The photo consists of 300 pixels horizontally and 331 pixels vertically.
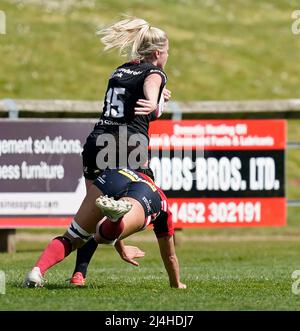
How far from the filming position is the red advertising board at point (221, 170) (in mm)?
13469

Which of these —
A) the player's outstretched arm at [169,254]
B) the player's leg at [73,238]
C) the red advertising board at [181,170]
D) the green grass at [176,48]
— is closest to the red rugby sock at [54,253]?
the player's leg at [73,238]

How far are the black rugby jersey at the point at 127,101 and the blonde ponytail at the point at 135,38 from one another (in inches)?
4.1

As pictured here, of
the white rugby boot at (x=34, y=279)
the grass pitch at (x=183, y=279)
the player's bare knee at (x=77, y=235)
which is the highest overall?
the player's bare knee at (x=77, y=235)

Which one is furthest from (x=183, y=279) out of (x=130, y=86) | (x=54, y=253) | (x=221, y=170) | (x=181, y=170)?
(x=221, y=170)

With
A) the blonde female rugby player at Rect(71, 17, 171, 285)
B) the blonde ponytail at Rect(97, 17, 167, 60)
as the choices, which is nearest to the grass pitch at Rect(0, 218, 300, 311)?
the blonde female rugby player at Rect(71, 17, 171, 285)

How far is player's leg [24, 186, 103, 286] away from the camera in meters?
7.58

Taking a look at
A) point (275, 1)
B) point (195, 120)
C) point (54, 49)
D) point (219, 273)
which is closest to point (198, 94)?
point (54, 49)

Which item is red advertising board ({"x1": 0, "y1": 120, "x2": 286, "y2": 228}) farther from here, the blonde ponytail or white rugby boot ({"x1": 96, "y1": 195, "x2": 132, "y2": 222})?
white rugby boot ({"x1": 96, "y1": 195, "x2": 132, "y2": 222})

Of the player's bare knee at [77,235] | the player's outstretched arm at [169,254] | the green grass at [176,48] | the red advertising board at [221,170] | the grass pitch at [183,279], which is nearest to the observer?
the grass pitch at [183,279]

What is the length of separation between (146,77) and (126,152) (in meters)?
0.56

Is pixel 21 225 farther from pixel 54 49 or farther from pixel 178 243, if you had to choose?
pixel 54 49

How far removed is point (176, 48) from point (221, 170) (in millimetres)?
15584

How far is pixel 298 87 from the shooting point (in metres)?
27.4

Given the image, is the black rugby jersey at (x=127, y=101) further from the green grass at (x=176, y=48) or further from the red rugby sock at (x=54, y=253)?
the green grass at (x=176, y=48)
